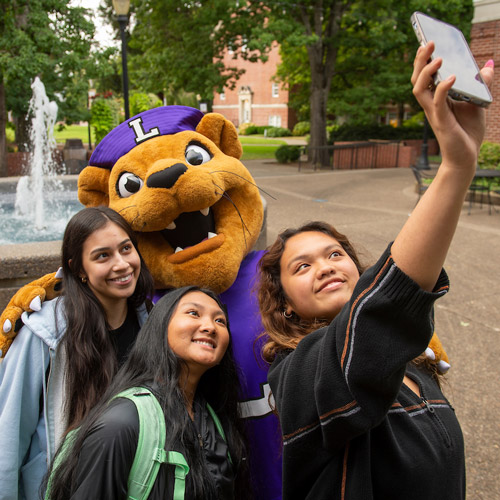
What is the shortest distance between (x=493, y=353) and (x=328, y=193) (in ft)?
30.5

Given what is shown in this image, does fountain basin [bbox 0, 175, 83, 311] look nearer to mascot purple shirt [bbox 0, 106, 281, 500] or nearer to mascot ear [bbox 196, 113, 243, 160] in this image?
mascot purple shirt [bbox 0, 106, 281, 500]

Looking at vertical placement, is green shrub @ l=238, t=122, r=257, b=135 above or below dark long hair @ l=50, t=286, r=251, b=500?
above

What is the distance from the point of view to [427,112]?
1040 mm

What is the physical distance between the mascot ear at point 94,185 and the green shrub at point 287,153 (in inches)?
720

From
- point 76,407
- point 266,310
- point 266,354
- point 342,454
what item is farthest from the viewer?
point 76,407

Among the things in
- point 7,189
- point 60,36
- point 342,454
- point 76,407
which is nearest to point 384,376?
point 342,454

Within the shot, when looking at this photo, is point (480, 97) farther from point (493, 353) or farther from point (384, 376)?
point (493, 353)

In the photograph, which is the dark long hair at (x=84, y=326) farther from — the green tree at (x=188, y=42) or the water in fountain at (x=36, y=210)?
the green tree at (x=188, y=42)

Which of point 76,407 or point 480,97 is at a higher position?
point 480,97

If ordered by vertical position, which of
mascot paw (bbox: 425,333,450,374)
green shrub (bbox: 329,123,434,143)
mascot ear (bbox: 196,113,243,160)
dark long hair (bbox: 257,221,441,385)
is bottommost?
mascot paw (bbox: 425,333,450,374)

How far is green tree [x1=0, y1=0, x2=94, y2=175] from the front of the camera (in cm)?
1192

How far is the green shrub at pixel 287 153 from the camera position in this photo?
20625 millimetres

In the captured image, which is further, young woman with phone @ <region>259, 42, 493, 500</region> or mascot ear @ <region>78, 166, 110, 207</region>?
mascot ear @ <region>78, 166, 110, 207</region>

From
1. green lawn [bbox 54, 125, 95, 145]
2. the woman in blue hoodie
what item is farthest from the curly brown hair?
green lawn [bbox 54, 125, 95, 145]
